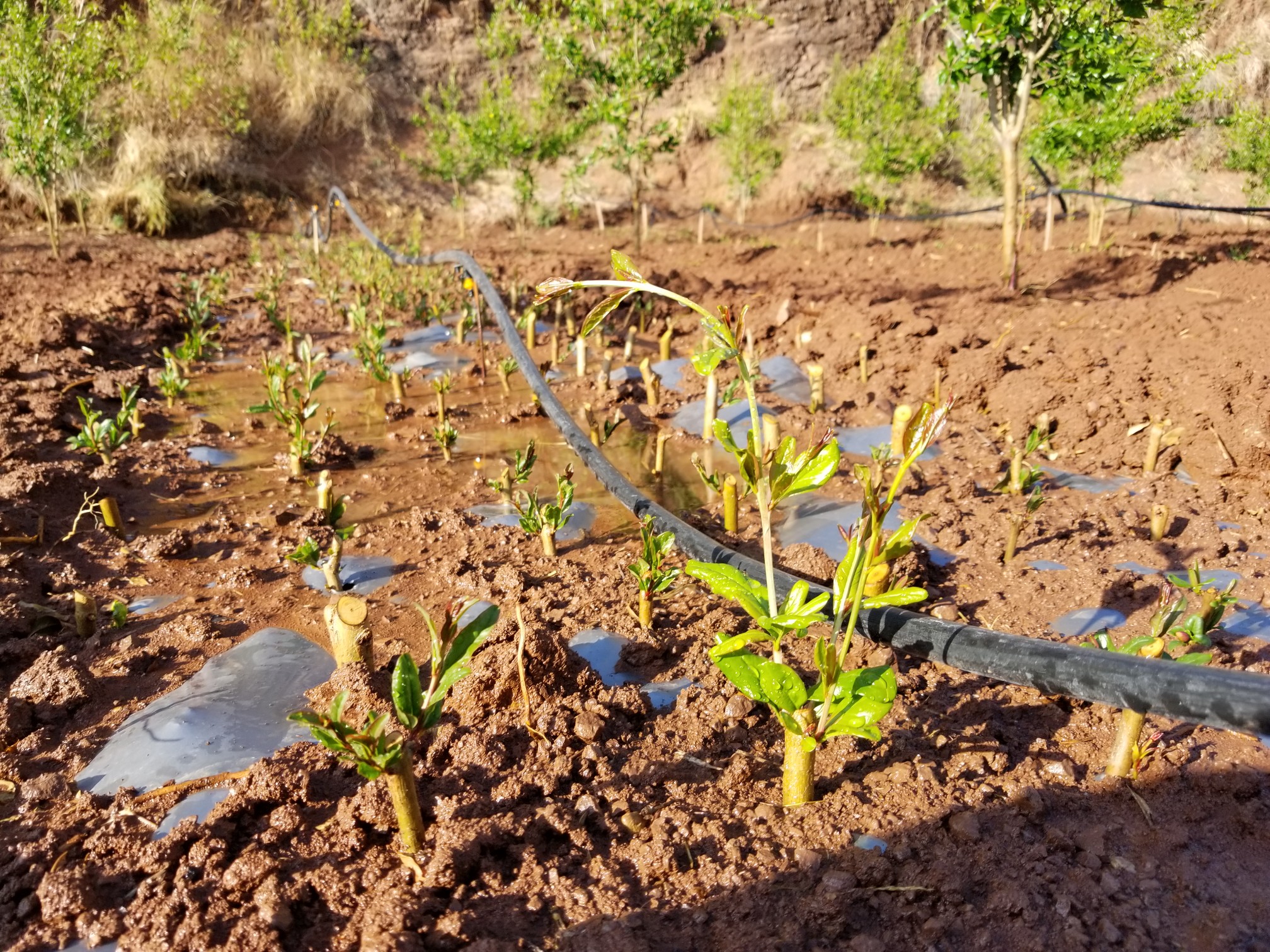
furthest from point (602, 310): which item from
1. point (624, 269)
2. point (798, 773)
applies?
point (798, 773)

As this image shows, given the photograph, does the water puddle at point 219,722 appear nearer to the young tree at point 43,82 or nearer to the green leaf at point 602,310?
the green leaf at point 602,310

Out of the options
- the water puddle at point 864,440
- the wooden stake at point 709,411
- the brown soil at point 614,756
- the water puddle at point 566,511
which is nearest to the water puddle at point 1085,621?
the brown soil at point 614,756

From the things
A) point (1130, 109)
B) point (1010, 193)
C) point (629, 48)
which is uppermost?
point (629, 48)

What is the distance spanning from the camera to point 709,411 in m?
3.97

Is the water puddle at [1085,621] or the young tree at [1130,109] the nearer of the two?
the water puddle at [1085,621]

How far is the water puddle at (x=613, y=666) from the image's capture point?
80.4 inches

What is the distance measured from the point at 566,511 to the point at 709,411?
1.26 meters

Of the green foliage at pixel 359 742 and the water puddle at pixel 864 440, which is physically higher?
the green foliage at pixel 359 742

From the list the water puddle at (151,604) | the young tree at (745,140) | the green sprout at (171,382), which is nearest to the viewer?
the water puddle at (151,604)

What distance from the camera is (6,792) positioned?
67.4 inches

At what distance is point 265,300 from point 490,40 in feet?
34.0

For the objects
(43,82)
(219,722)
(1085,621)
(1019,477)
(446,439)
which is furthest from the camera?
(43,82)

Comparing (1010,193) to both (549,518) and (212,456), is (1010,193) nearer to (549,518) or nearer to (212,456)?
(549,518)

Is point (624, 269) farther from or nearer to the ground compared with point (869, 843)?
farther from the ground
